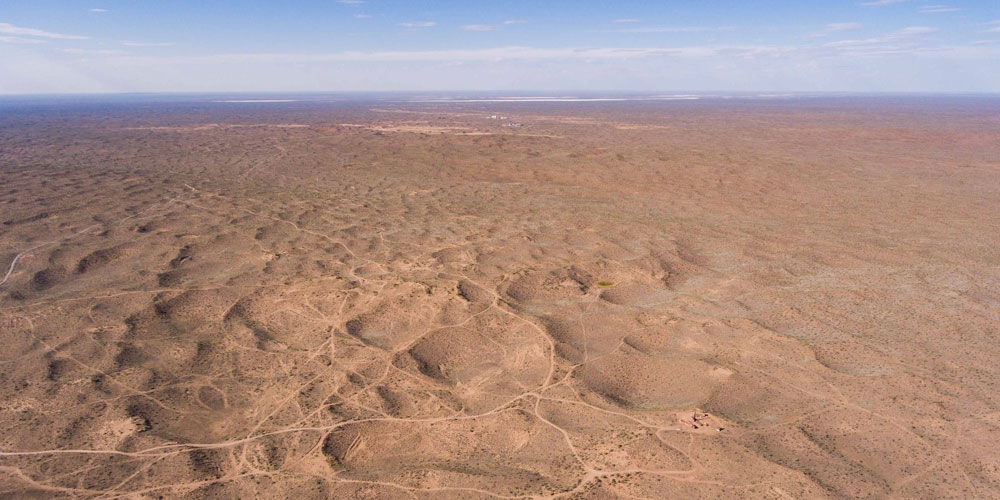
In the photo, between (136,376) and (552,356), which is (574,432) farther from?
(136,376)

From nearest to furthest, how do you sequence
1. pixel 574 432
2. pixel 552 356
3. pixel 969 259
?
1. pixel 574 432
2. pixel 552 356
3. pixel 969 259

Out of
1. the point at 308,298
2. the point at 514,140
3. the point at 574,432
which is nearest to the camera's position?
the point at 574,432

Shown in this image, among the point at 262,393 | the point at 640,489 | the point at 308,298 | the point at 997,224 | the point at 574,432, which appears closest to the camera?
the point at 640,489

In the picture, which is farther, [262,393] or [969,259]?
[969,259]

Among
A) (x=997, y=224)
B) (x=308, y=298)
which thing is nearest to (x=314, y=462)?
(x=308, y=298)

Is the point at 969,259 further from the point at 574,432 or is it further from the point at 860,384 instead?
the point at 574,432

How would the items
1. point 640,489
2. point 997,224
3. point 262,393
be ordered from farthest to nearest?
point 997,224 → point 262,393 → point 640,489

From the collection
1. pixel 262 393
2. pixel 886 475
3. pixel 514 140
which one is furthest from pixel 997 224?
pixel 514 140
